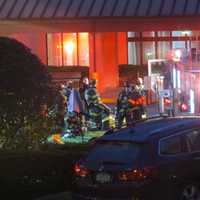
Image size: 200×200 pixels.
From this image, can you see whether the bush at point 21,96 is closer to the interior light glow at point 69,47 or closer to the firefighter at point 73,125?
the firefighter at point 73,125

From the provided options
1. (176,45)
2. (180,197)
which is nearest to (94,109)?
(180,197)

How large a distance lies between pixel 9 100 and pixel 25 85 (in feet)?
1.21

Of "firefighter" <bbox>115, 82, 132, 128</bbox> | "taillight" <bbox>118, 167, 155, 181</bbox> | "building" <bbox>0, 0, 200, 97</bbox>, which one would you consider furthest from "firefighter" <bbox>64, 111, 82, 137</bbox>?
"taillight" <bbox>118, 167, 155, 181</bbox>

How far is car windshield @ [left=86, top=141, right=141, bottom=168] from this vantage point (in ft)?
30.7

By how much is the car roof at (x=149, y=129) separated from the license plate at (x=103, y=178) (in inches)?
21.4

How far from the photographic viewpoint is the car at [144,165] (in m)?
9.18

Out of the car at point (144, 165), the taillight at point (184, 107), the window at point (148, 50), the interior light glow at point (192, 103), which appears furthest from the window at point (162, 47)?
the car at point (144, 165)

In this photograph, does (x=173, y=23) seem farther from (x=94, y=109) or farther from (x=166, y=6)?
(x=94, y=109)

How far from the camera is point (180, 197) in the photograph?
9383 mm

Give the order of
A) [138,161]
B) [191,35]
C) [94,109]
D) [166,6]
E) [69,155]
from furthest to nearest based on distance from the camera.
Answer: [191,35] < [166,6] < [94,109] < [69,155] < [138,161]

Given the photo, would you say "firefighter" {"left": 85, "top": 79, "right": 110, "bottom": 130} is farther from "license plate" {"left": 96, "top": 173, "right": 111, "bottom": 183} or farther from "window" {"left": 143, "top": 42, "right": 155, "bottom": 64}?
"window" {"left": 143, "top": 42, "right": 155, "bottom": 64}

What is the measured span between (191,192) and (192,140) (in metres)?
0.70

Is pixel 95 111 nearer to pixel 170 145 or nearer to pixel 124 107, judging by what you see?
pixel 124 107

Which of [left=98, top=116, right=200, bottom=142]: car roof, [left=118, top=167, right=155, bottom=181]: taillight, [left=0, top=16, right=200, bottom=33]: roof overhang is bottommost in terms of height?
[left=118, top=167, right=155, bottom=181]: taillight
